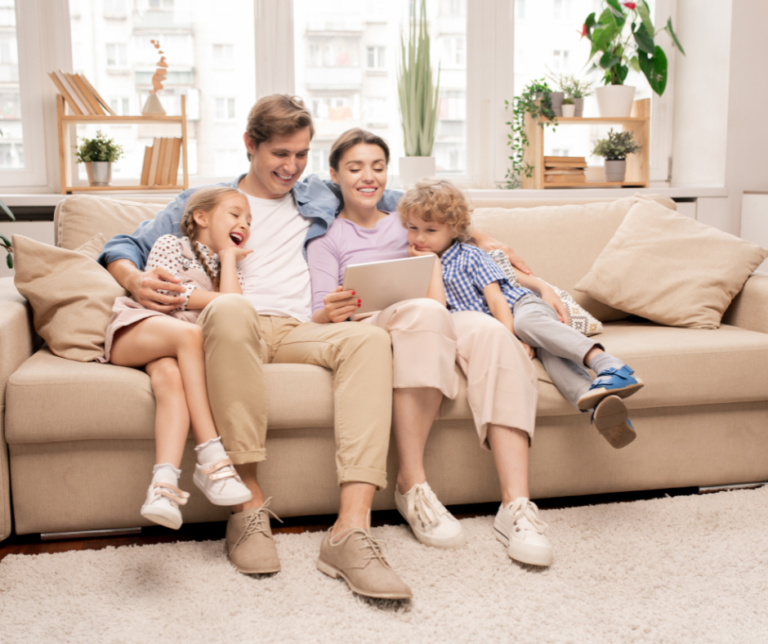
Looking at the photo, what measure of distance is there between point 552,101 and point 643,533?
7.13ft

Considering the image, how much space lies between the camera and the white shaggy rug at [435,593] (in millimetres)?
1207

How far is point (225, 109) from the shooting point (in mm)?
3162

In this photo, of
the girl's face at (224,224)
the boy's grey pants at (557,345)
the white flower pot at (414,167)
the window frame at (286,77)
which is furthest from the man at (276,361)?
the window frame at (286,77)

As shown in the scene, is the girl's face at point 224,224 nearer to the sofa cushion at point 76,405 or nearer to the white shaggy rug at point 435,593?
the sofa cushion at point 76,405

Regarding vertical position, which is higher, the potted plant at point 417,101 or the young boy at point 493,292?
the potted plant at point 417,101

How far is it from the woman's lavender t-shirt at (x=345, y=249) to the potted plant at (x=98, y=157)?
144 centimetres

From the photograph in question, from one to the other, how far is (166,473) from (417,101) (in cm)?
229

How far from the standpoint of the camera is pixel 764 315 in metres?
2.00

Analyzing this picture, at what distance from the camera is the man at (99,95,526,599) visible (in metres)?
1.40

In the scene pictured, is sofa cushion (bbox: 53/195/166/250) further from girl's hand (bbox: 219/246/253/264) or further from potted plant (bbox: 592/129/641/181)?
potted plant (bbox: 592/129/641/181)

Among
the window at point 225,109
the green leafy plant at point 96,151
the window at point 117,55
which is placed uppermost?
the window at point 117,55

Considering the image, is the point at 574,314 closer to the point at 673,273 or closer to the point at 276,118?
the point at 673,273

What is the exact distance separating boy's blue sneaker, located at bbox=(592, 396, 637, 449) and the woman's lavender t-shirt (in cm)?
76

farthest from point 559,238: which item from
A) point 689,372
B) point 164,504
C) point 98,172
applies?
point 98,172
